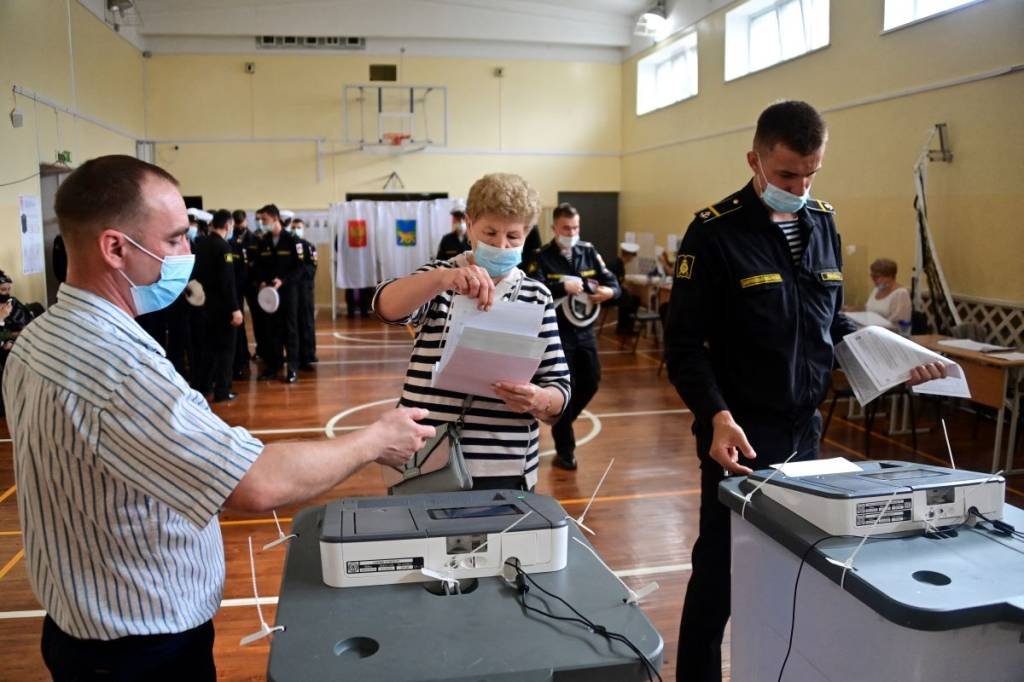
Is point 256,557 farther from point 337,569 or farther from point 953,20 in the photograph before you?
point 953,20

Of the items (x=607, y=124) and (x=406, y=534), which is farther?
(x=607, y=124)

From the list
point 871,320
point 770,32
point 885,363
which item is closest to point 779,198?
point 885,363

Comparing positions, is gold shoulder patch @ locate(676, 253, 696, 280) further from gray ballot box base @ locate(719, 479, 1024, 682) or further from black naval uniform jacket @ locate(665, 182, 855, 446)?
gray ballot box base @ locate(719, 479, 1024, 682)

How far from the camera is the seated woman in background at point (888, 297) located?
630 cm

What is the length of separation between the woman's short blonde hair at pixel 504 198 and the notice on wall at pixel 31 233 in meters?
7.92

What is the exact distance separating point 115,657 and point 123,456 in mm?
400

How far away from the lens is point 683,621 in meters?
2.14

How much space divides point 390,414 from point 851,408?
234 inches

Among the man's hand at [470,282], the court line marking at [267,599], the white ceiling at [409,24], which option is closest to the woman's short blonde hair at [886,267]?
the court line marking at [267,599]

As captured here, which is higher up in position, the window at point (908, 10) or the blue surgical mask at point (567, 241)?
the window at point (908, 10)

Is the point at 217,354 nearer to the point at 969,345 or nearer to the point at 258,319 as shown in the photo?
the point at 258,319

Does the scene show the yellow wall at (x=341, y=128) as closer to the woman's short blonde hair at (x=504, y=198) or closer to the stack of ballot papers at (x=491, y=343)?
the woman's short blonde hair at (x=504, y=198)

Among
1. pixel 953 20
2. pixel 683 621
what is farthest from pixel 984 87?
pixel 683 621

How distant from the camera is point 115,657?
4.16 feet
